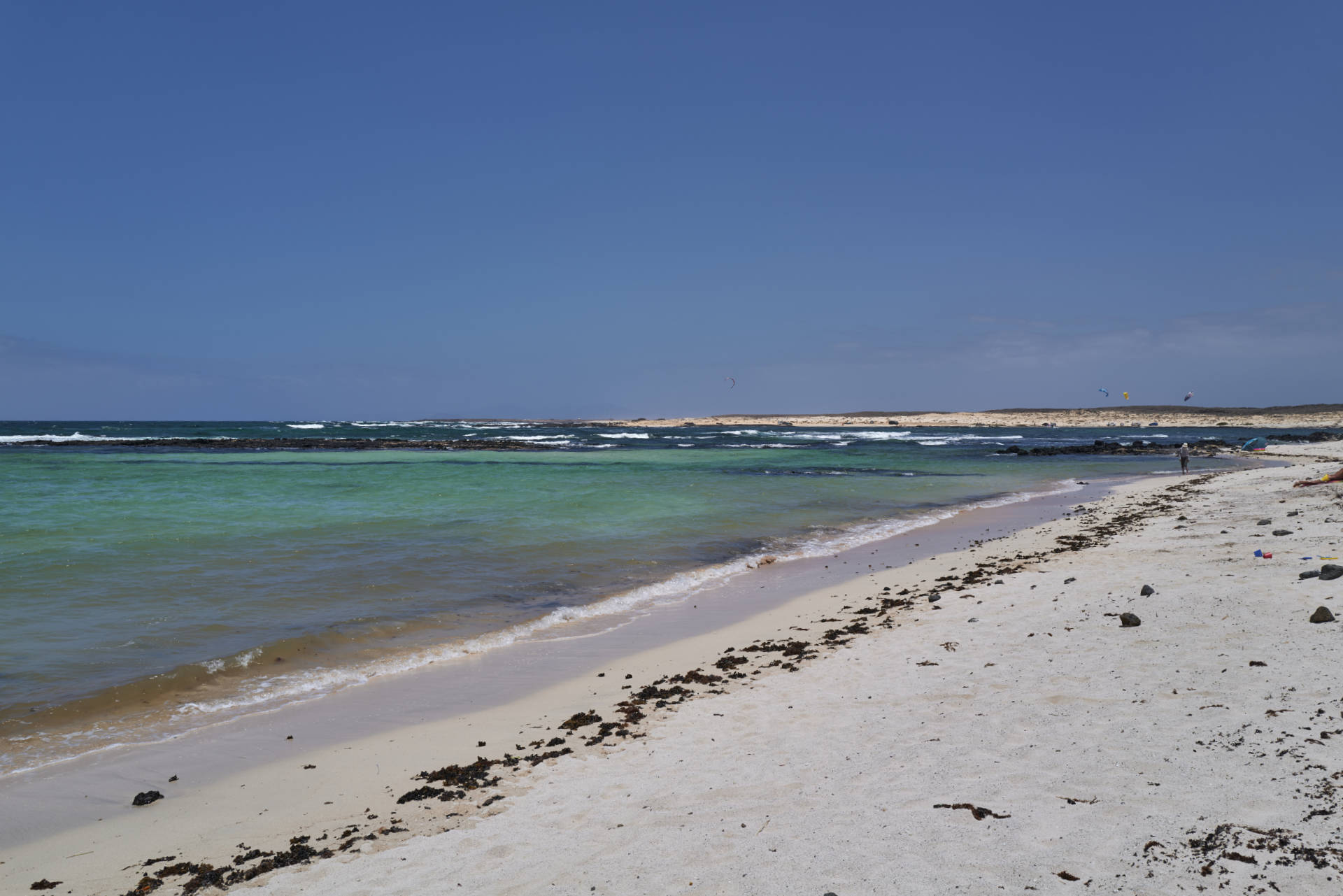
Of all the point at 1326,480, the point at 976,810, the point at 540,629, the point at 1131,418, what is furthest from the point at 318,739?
A: the point at 1131,418

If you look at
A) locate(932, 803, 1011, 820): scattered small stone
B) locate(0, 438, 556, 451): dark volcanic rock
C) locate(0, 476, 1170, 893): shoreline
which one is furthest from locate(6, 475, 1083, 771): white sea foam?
locate(0, 438, 556, 451): dark volcanic rock

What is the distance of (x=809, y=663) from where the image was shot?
22.7 ft

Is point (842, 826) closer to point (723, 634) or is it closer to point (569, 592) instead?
point (723, 634)

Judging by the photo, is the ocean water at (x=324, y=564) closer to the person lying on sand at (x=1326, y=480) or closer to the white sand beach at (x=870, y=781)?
the white sand beach at (x=870, y=781)

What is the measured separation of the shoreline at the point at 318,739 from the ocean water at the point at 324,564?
0.41 metres

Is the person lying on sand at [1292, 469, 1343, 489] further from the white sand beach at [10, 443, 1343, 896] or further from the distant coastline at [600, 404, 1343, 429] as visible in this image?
the distant coastline at [600, 404, 1343, 429]

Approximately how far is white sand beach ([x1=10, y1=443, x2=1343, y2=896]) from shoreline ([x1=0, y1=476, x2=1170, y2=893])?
4cm

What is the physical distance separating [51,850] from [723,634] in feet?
19.5

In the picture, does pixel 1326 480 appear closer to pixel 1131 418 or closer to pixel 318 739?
pixel 318 739

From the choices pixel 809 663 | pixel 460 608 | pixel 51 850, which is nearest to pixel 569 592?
pixel 460 608

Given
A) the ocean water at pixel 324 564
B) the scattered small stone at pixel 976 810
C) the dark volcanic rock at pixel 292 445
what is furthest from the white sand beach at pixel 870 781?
the dark volcanic rock at pixel 292 445

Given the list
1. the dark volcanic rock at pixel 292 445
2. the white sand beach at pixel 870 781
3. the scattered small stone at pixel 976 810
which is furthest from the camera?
the dark volcanic rock at pixel 292 445

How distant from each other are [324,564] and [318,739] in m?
6.98

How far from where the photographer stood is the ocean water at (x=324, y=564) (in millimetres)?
6832
